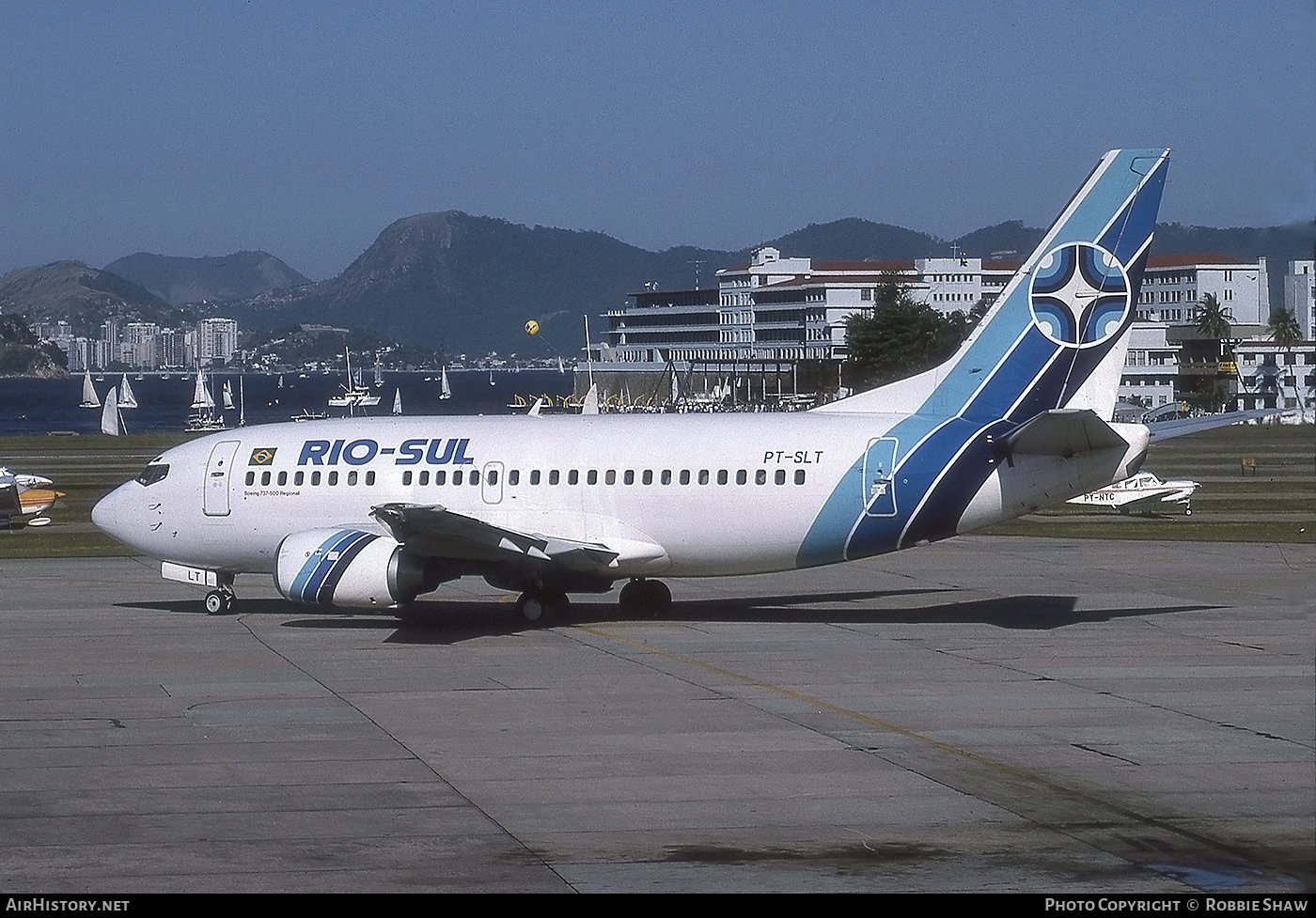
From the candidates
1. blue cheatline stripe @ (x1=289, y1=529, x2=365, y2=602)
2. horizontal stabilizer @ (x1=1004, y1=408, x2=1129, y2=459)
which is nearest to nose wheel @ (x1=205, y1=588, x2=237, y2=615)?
Answer: blue cheatline stripe @ (x1=289, y1=529, x2=365, y2=602)

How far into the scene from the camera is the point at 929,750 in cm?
1822

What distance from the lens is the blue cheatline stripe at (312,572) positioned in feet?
91.2

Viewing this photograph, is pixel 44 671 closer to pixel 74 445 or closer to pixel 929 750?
pixel 929 750

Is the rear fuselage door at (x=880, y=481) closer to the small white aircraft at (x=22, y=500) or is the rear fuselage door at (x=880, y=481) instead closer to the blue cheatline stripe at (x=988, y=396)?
the blue cheatline stripe at (x=988, y=396)

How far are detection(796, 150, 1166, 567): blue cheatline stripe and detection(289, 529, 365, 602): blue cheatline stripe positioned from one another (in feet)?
26.6

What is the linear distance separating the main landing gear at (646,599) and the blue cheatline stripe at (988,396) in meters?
4.13

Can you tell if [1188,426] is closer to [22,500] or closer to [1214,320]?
[22,500]

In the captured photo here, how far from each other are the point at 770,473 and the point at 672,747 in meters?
10.2

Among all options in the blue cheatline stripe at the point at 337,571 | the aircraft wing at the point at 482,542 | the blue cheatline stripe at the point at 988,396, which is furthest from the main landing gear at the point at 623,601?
the blue cheatline stripe at the point at 988,396

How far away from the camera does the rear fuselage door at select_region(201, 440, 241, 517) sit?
31312 mm

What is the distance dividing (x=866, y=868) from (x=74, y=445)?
111115mm

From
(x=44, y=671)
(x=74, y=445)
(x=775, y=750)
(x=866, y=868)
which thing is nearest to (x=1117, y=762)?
(x=775, y=750)

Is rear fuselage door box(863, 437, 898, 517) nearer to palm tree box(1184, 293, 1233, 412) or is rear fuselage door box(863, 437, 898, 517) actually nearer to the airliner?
the airliner

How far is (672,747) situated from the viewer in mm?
18656
